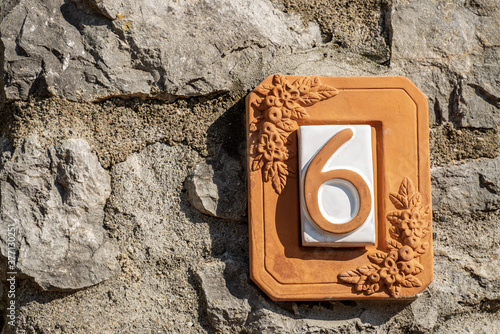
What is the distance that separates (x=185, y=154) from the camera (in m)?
1.16

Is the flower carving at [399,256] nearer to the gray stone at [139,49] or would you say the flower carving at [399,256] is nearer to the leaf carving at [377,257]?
the leaf carving at [377,257]

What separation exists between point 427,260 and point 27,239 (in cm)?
90

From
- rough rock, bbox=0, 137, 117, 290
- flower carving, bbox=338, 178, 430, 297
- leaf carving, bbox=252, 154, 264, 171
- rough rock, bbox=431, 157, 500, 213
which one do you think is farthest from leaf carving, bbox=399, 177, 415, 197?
rough rock, bbox=0, 137, 117, 290

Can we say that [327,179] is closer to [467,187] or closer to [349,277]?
[349,277]

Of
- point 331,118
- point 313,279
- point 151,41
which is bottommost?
point 313,279

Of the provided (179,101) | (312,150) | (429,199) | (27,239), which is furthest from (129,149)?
(429,199)

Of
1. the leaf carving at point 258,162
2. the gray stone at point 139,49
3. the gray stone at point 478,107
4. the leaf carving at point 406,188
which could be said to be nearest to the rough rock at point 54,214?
the gray stone at point 139,49

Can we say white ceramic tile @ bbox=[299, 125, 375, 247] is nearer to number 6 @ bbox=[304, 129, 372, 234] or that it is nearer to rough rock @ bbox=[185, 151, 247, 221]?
number 6 @ bbox=[304, 129, 372, 234]

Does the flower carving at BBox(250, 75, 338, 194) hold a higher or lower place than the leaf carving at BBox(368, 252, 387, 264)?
higher

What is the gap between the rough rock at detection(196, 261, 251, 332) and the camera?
1.12 m

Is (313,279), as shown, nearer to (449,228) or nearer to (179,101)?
(449,228)

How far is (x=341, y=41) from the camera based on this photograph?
1219mm

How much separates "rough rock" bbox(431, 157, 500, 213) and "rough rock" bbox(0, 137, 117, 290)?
0.80m

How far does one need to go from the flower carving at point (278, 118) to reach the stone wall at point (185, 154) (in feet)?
0.21
